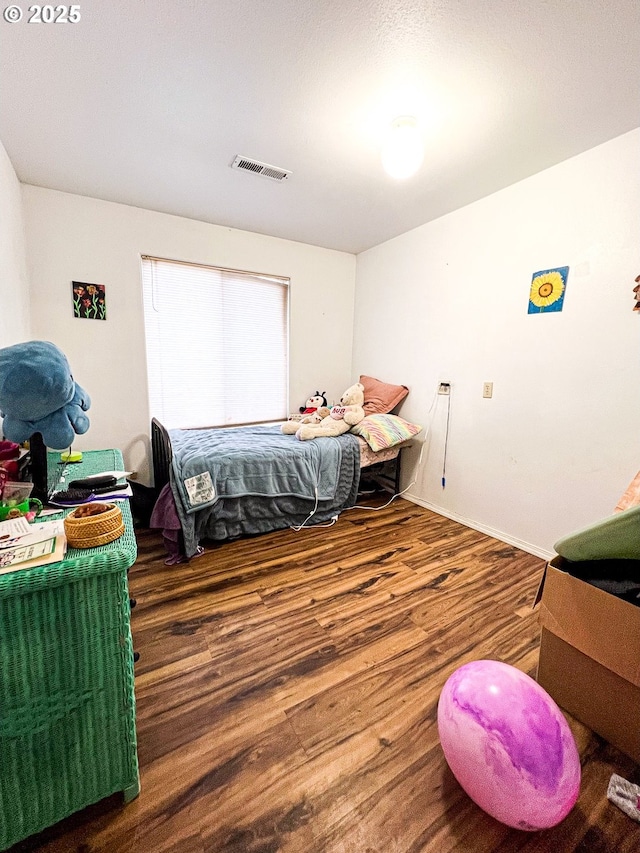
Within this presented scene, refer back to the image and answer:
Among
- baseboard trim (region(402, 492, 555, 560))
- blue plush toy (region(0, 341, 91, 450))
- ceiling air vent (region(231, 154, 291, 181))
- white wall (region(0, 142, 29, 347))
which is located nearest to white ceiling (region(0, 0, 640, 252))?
ceiling air vent (region(231, 154, 291, 181))

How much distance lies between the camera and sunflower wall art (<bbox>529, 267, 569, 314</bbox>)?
209 cm

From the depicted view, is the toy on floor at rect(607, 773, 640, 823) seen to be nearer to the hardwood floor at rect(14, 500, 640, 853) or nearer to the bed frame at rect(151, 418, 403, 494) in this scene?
the hardwood floor at rect(14, 500, 640, 853)

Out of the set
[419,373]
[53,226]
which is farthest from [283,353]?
[53,226]

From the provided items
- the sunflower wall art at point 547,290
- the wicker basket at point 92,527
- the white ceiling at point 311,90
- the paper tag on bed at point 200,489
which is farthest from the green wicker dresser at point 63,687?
the sunflower wall art at point 547,290

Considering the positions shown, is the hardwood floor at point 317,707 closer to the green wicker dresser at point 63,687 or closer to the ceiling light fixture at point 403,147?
the green wicker dresser at point 63,687

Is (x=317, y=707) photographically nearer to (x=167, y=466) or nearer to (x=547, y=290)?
(x=167, y=466)

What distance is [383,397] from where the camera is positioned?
329 cm

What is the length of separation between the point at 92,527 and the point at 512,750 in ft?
3.91

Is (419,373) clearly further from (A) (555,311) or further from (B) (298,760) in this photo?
(B) (298,760)

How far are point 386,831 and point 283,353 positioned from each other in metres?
3.32

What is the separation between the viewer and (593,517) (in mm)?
2035

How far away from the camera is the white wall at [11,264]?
1.84 m

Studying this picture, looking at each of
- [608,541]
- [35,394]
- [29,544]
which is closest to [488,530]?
[608,541]

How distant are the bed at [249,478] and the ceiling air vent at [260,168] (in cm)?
175
